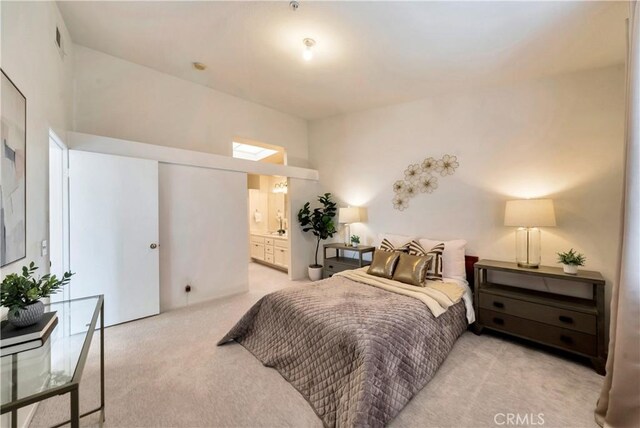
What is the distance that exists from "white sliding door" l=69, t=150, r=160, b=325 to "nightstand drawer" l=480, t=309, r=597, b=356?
378cm

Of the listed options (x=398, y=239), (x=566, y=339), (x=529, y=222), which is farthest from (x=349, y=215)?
(x=566, y=339)

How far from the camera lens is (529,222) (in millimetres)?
2555

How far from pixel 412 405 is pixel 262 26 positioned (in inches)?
129

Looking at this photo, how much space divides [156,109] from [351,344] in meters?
3.68

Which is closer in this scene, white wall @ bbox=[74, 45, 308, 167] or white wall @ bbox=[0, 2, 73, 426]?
white wall @ bbox=[0, 2, 73, 426]

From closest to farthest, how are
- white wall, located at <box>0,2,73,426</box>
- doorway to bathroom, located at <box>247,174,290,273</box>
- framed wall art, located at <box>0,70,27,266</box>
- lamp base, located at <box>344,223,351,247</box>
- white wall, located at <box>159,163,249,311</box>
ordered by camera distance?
framed wall art, located at <box>0,70,27,266</box> < white wall, located at <box>0,2,73,426</box> < white wall, located at <box>159,163,249,311</box> < lamp base, located at <box>344,223,351,247</box> < doorway to bathroom, located at <box>247,174,290,273</box>

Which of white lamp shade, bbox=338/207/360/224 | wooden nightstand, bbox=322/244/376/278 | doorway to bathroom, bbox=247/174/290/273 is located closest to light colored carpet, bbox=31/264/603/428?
wooden nightstand, bbox=322/244/376/278

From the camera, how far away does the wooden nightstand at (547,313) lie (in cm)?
215

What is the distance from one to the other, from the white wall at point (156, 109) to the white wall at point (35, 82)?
751mm

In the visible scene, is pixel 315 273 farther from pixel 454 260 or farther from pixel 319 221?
pixel 454 260

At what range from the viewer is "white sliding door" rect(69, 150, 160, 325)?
105 inches

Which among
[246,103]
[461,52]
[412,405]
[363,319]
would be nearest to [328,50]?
[461,52]

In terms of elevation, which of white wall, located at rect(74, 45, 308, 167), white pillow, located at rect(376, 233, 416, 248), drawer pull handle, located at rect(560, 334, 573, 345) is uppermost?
white wall, located at rect(74, 45, 308, 167)

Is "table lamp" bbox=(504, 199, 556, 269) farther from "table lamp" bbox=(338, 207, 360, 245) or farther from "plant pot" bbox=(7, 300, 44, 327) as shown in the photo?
"plant pot" bbox=(7, 300, 44, 327)
